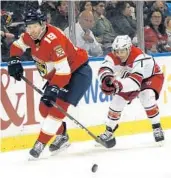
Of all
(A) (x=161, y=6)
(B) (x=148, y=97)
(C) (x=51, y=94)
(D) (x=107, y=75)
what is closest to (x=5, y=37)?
(D) (x=107, y=75)

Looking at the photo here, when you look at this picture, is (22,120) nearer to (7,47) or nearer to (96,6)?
(7,47)

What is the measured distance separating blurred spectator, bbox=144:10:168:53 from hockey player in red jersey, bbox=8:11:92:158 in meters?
1.99

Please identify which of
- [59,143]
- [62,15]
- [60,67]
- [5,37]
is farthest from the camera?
[62,15]

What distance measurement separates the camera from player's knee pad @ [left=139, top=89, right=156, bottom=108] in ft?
14.3

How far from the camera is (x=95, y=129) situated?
5035mm

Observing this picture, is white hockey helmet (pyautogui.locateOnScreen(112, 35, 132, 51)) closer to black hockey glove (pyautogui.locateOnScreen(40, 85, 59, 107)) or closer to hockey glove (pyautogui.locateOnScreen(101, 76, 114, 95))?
hockey glove (pyautogui.locateOnScreen(101, 76, 114, 95))

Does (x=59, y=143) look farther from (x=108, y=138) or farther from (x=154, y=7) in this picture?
(x=154, y=7)

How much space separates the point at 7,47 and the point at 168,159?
1912 mm

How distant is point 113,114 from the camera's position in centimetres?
439

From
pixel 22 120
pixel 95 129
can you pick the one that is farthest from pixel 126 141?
pixel 22 120

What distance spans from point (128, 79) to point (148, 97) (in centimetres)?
34

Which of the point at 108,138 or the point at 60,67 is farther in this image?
the point at 108,138

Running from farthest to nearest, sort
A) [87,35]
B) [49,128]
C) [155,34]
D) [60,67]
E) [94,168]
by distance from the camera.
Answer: [155,34]
[87,35]
[49,128]
[60,67]
[94,168]

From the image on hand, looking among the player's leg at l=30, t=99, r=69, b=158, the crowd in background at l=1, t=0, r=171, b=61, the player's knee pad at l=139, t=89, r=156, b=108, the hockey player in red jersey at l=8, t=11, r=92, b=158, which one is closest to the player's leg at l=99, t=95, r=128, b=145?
the player's knee pad at l=139, t=89, r=156, b=108
